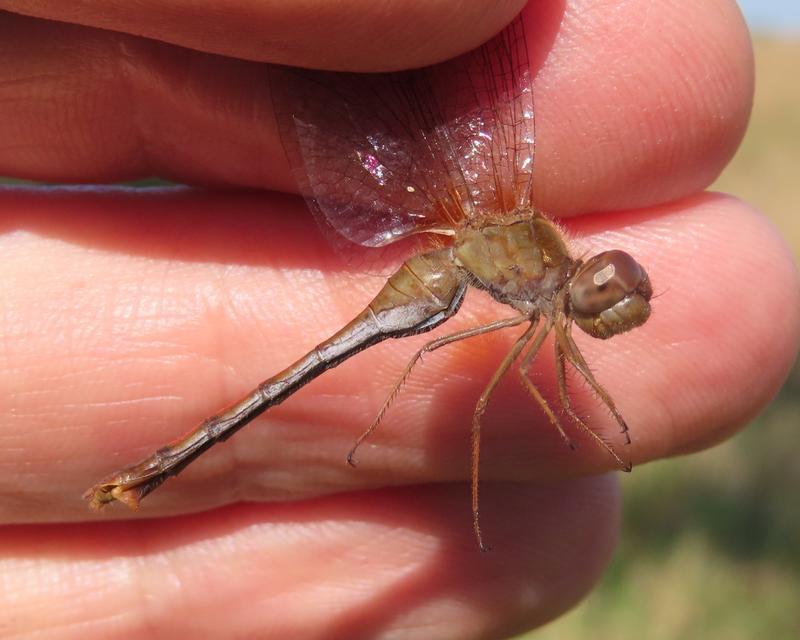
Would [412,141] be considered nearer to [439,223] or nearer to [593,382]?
[439,223]

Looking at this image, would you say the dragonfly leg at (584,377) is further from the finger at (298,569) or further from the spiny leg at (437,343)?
the finger at (298,569)

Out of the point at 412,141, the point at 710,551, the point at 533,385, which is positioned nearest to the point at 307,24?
the point at 412,141

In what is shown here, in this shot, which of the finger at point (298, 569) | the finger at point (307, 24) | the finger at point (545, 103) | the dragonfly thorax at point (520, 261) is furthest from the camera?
the finger at point (298, 569)

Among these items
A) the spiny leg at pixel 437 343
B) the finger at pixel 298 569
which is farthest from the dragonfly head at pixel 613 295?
the finger at pixel 298 569

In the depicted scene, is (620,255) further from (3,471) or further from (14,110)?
(3,471)

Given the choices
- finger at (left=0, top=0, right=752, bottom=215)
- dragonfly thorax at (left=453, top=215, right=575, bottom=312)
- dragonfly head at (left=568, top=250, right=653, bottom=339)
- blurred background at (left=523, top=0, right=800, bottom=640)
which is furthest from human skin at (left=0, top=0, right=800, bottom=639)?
blurred background at (left=523, top=0, right=800, bottom=640)

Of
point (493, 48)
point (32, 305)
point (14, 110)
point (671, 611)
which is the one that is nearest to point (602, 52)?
point (493, 48)

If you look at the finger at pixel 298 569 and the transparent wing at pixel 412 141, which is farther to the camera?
the finger at pixel 298 569
